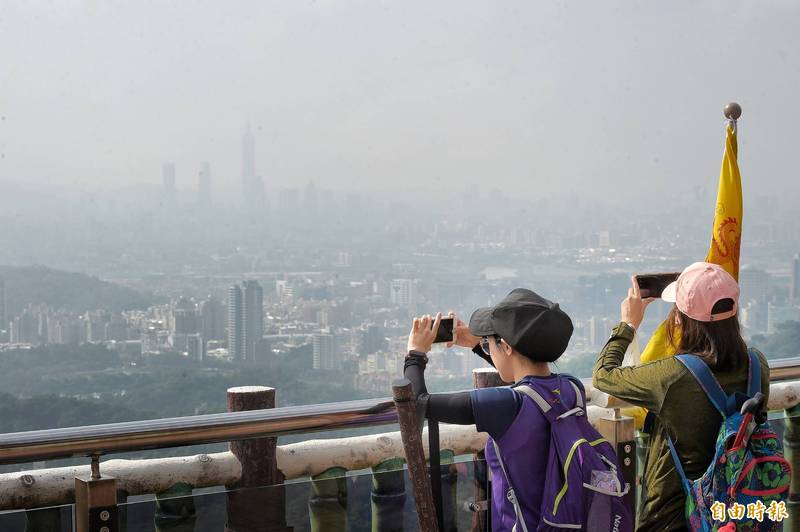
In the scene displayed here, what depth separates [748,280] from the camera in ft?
196

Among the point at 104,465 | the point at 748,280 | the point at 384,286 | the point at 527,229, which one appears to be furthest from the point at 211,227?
the point at 104,465

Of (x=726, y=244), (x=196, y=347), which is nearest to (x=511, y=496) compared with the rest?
(x=726, y=244)

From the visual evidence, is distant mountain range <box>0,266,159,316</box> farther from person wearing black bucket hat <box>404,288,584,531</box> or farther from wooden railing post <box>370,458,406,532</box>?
person wearing black bucket hat <box>404,288,584,531</box>

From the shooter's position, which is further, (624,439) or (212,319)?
(212,319)

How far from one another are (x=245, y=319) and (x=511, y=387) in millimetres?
55751

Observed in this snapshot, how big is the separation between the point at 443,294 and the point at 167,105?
24764 millimetres

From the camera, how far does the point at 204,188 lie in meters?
69.6

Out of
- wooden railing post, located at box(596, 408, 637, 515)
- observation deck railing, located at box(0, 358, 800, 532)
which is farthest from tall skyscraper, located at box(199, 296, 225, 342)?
wooden railing post, located at box(596, 408, 637, 515)

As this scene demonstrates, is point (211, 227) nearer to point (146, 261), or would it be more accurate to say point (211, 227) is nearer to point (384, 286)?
point (146, 261)

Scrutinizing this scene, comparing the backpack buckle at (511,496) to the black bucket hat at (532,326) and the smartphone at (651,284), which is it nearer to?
the black bucket hat at (532,326)

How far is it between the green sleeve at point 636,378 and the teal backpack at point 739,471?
0.04m

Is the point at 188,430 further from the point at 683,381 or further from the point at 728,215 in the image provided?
the point at 728,215

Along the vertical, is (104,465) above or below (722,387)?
below

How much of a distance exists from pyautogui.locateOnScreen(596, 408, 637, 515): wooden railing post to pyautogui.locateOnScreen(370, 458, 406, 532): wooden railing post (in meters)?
0.54
